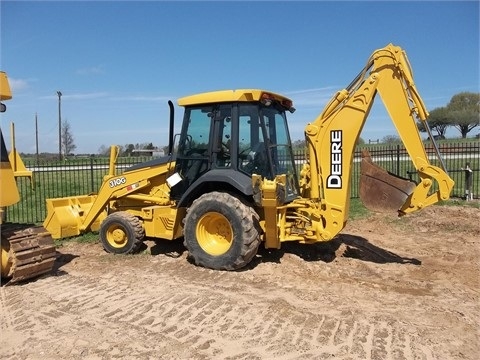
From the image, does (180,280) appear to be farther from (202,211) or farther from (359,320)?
(359,320)

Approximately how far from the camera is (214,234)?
6.55 meters

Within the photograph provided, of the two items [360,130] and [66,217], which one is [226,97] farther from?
[66,217]

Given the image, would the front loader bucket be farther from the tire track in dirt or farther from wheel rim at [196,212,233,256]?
wheel rim at [196,212,233,256]

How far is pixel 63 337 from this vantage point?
404 centimetres

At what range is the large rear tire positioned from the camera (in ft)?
19.9

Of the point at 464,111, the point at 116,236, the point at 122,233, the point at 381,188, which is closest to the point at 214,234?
the point at 122,233

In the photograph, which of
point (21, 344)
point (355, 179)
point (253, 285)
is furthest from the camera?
point (355, 179)

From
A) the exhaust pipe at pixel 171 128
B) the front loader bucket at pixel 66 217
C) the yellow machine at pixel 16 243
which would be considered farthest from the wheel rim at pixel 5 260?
the exhaust pipe at pixel 171 128

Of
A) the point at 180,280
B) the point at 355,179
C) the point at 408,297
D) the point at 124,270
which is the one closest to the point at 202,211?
the point at 180,280

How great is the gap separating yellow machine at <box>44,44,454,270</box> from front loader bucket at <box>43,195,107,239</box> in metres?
1.65

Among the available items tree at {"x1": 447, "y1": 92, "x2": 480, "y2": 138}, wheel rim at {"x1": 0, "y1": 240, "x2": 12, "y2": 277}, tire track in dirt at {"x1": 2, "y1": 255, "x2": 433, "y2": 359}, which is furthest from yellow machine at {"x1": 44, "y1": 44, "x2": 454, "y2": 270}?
tree at {"x1": 447, "y1": 92, "x2": 480, "y2": 138}

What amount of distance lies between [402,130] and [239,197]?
2403 millimetres

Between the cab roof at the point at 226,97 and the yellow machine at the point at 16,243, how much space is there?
240cm

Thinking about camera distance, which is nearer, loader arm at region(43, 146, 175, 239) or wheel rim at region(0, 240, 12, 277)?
wheel rim at region(0, 240, 12, 277)
